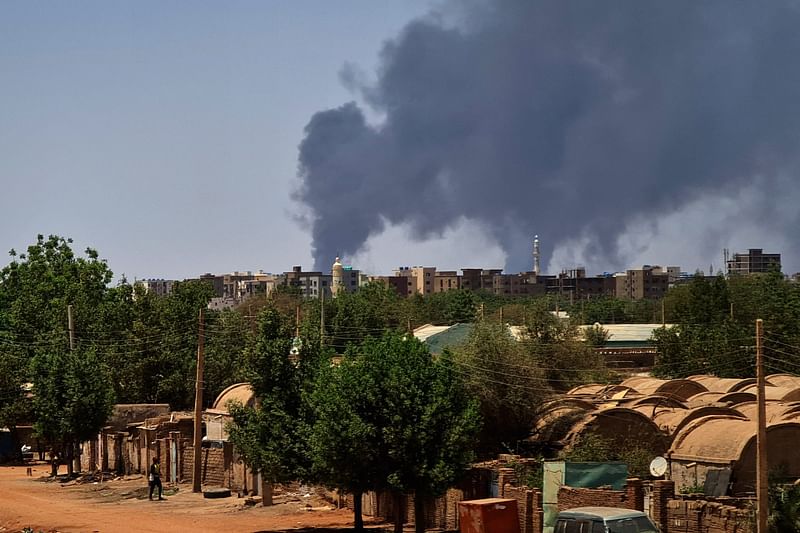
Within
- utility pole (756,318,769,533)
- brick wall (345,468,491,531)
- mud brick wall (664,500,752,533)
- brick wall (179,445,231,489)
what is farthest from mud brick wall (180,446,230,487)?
utility pole (756,318,769,533)

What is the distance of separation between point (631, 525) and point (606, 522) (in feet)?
1.55

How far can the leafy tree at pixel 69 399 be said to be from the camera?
47719 mm

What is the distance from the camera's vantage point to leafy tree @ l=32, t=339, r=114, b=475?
1879 inches

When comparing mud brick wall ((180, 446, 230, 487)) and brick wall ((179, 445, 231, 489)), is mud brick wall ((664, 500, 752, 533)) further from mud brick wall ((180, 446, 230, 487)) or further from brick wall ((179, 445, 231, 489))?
mud brick wall ((180, 446, 230, 487))

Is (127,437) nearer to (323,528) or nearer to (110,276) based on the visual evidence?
(323,528)

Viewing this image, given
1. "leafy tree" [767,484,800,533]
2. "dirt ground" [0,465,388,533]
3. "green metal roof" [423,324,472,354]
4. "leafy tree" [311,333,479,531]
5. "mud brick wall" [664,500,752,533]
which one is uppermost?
"green metal roof" [423,324,472,354]

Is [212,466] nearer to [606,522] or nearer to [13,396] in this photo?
[13,396]

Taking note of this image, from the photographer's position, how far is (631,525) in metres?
20.1

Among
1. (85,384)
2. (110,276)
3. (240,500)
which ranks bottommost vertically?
(240,500)

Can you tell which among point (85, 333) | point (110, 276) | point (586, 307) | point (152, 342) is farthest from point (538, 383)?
point (586, 307)

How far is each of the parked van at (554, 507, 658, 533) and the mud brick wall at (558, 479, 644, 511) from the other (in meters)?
3.36

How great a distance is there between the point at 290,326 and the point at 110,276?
68.8 m

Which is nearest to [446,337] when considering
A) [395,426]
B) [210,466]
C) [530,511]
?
[210,466]

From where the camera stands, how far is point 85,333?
72625 millimetres
